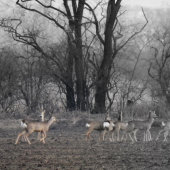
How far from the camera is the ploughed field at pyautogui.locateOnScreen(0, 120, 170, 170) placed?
7.48 metres

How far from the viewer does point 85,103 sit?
763 inches

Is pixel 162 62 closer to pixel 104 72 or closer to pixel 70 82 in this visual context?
pixel 104 72

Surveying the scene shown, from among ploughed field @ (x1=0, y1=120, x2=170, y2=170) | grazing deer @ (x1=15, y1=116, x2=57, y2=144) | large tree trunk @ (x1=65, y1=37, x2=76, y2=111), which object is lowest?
ploughed field @ (x1=0, y1=120, x2=170, y2=170)

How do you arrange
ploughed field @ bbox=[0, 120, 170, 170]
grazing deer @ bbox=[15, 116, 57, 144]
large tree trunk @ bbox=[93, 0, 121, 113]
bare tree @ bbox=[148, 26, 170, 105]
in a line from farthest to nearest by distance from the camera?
1. bare tree @ bbox=[148, 26, 170, 105]
2. large tree trunk @ bbox=[93, 0, 121, 113]
3. grazing deer @ bbox=[15, 116, 57, 144]
4. ploughed field @ bbox=[0, 120, 170, 170]

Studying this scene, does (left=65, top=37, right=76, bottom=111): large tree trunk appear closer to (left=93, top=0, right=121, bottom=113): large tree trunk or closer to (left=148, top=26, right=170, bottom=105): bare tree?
(left=93, top=0, right=121, bottom=113): large tree trunk

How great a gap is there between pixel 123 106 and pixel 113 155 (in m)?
11.2

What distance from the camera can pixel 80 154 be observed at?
883 centimetres

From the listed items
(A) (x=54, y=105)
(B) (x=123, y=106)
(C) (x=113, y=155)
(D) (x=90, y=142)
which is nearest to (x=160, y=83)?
(B) (x=123, y=106)

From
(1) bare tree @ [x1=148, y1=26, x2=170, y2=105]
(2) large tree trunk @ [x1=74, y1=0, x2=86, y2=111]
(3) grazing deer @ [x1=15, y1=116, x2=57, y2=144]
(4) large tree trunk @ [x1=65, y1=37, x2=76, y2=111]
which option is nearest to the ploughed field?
(3) grazing deer @ [x1=15, y1=116, x2=57, y2=144]

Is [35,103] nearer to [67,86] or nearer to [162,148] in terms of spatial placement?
[67,86]

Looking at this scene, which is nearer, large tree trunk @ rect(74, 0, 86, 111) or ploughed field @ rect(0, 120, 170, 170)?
ploughed field @ rect(0, 120, 170, 170)

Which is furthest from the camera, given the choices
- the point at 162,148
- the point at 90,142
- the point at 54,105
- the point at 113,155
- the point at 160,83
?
the point at 160,83

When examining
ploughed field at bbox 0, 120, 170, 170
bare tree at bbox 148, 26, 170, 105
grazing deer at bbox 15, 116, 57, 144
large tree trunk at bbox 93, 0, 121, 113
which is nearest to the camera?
ploughed field at bbox 0, 120, 170, 170

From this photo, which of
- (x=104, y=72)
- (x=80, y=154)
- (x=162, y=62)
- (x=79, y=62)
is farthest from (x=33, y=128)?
(x=162, y=62)
